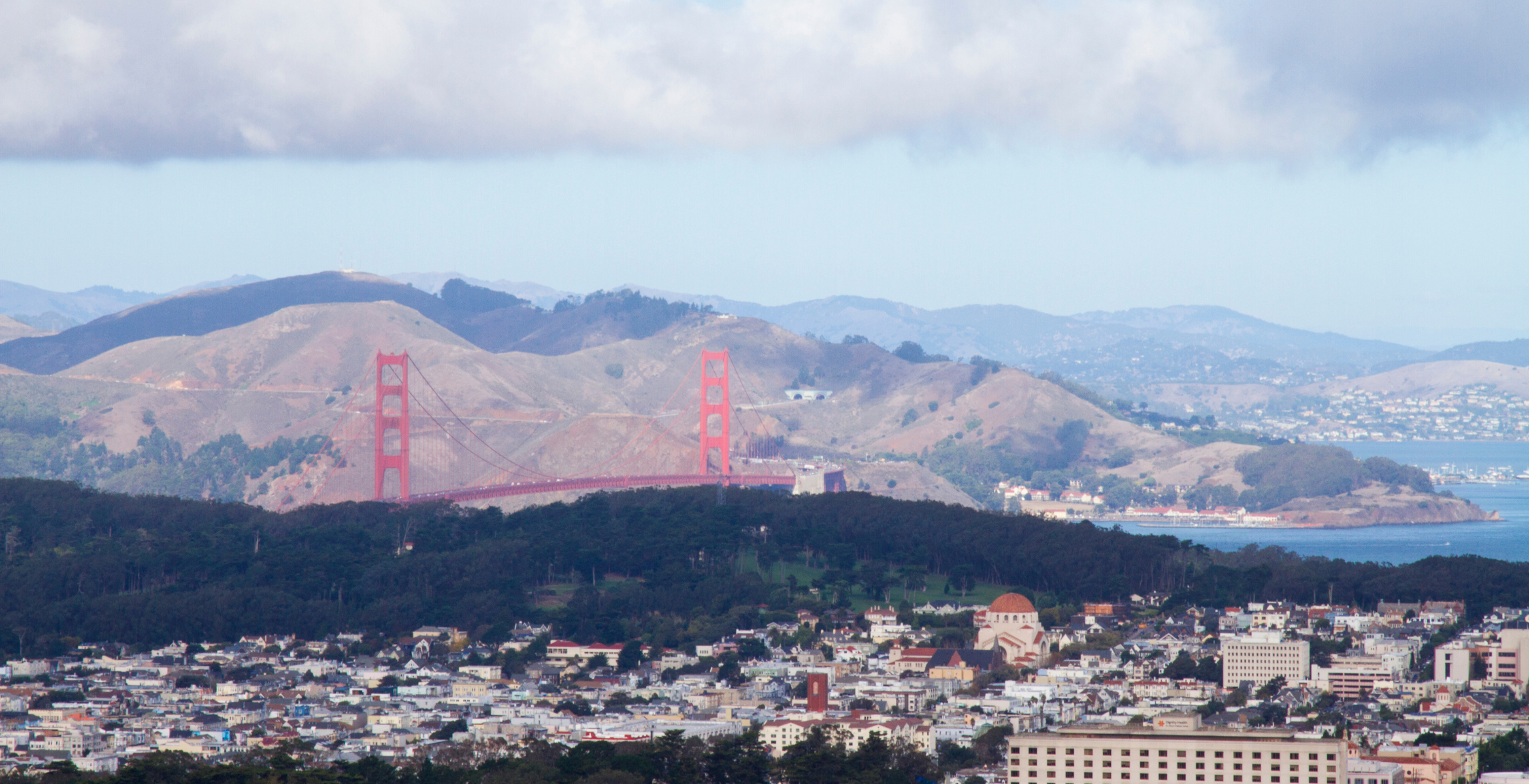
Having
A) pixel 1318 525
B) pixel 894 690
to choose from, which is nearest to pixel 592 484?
pixel 894 690

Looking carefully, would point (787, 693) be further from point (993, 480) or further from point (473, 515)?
point (993, 480)

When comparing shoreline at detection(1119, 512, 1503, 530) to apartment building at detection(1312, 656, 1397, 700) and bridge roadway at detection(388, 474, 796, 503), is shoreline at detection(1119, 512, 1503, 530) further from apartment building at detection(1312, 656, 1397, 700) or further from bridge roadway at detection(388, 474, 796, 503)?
apartment building at detection(1312, 656, 1397, 700)

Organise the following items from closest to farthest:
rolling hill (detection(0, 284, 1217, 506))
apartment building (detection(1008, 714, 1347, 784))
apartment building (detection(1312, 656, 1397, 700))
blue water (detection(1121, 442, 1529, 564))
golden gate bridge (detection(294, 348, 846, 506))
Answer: apartment building (detection(1008, 714, 1347, 784)) → apartment building (detection(1312, 656, 1397, 700)) → golden gate bridge (detection(294, 348, 846, 506)) → blue water (detection(1121, 442, 1529, 564)) → rolling hill (detection(0, 284, 1217, 506))

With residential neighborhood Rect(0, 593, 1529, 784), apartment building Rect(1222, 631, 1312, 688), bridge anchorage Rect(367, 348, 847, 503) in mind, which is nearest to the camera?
residential neighborhood Rect(0, 593, 1529, 784)

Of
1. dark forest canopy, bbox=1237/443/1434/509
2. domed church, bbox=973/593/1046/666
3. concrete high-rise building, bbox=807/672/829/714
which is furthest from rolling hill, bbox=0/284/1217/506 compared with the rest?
concrete high-rise building, bbox=807/672/829/714

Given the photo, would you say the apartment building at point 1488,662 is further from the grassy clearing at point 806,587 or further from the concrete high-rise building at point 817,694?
the grassy clearing at point 806,587

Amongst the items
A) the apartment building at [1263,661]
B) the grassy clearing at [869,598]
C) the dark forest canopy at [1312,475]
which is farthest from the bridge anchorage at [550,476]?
the apartment building at [1263,661]

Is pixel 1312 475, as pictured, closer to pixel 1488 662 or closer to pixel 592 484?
pixel 592 484
